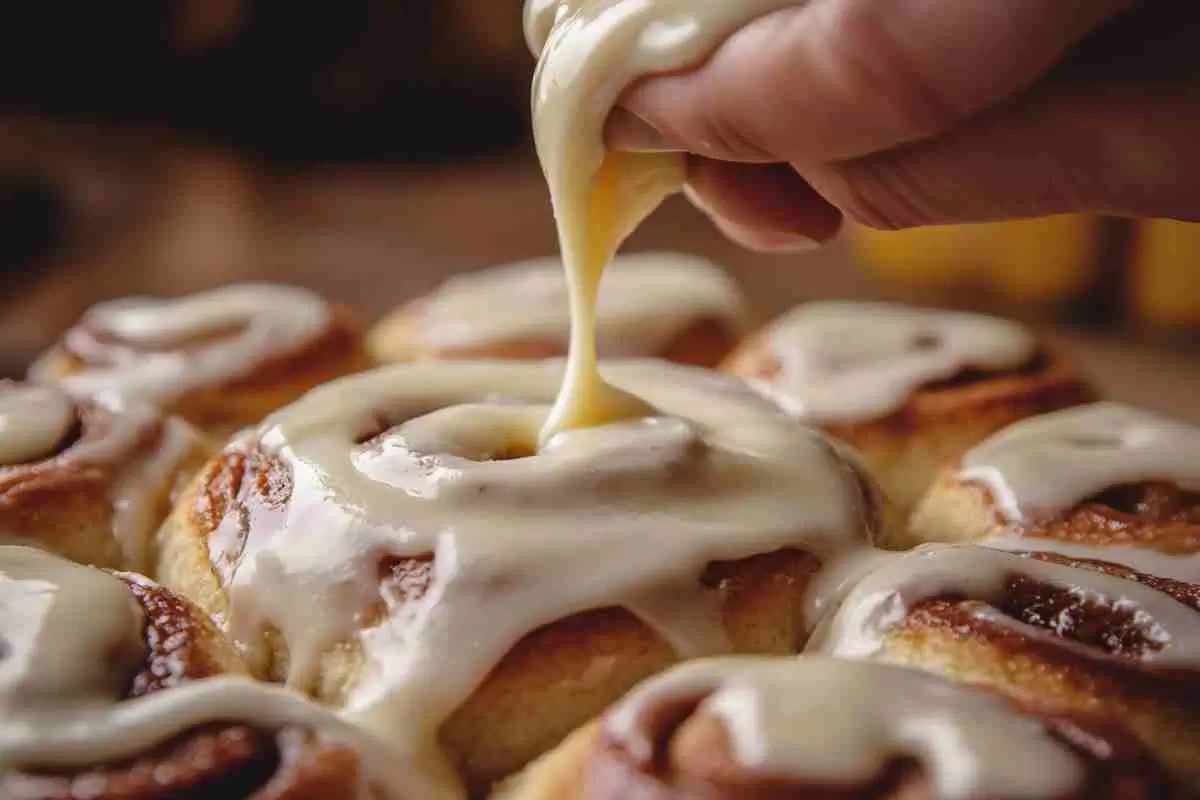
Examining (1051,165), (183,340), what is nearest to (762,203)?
(1051,165)

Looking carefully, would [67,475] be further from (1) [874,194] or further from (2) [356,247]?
(2) [356,247]

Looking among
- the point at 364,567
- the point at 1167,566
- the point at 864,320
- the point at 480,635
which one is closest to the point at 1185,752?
the point at 1167,566

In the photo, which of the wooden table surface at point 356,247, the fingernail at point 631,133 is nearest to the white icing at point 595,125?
the fingernail at point 631,133

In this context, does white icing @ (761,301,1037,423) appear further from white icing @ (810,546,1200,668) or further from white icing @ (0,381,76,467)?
white icing @ (0,381,76,467)

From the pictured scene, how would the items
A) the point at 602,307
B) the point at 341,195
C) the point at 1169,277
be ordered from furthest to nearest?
the point at 341,195
the point at 1169,277
the point at 602,307

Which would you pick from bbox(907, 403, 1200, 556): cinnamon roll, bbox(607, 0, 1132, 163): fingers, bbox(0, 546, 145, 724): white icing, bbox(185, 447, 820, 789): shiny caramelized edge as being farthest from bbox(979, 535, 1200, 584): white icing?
bbox(0, 546, 145, 724): white icing
